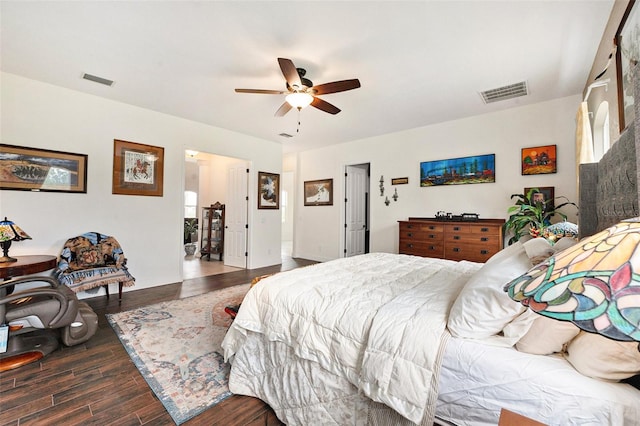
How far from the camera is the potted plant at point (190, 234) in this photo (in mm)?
7321

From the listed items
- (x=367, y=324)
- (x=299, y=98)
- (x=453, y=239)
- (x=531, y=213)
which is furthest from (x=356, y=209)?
(x=367, y=324)

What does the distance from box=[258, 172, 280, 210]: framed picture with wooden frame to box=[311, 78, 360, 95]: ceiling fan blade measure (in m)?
3.30

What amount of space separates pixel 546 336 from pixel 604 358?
0.16 meters

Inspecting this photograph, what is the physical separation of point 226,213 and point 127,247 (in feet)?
7.62

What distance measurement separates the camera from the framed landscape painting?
430 centimetres

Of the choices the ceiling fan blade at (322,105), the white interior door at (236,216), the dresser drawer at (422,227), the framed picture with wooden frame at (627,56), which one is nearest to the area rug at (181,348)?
the white interior door at (236,216)

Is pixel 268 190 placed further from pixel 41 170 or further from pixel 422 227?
pixel 41 170

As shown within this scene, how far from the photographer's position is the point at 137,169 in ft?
13.6

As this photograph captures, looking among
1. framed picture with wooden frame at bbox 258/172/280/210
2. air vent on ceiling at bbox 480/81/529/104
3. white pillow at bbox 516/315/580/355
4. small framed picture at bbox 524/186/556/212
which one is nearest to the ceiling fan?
air vent on ceiling at bbox 480/81/529/104

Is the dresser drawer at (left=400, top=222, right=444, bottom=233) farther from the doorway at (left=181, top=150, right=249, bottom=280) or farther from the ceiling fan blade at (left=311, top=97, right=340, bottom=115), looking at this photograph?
the doorway at (left=181, top=150, right=249, bottom=280)

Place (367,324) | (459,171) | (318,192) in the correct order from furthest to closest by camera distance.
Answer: (318,192), (459,171), (367,324)

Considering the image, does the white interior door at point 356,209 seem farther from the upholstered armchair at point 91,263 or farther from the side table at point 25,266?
the side table at point 25,266

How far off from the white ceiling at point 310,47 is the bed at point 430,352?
147cm

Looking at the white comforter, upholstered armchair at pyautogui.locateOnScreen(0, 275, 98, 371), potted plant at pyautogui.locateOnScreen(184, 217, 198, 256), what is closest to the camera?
the white comforter
